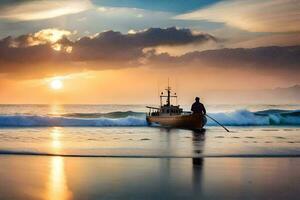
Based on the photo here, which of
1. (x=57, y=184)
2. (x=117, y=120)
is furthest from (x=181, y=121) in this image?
(x=57, y=184)

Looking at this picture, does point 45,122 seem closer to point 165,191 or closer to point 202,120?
point 202,120

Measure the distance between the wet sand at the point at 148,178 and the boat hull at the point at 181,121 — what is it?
25.9m

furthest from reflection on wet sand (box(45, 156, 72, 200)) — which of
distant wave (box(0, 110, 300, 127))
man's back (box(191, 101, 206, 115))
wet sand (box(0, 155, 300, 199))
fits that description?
distant wave (box(0, 110, 300, 127))

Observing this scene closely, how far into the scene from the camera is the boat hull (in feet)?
143

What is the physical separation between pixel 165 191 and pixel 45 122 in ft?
139

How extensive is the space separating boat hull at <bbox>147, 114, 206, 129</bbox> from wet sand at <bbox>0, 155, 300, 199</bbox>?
25.9 meters

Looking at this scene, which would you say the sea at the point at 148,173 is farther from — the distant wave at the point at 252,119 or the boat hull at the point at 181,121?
the distant wave at the point at 252,119

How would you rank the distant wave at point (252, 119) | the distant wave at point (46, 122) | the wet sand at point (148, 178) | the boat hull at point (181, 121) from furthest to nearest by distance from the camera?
the distant wave at point (252, 119) < the distant wave at point (46, 122) < the boat hull at point (181, 121) < the wet sand at point (148, 178)

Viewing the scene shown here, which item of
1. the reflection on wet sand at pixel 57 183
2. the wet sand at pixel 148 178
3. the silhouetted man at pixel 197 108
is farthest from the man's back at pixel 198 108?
the reflection on wet sand at pixel 57 183

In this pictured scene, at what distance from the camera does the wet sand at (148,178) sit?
10.5m

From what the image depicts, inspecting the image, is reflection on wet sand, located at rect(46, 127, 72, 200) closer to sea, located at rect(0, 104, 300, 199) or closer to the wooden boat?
sea, located at rect(0, 104, 300, 199)

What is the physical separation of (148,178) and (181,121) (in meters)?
33.4

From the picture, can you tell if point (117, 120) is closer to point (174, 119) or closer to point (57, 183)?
point (174, 119)

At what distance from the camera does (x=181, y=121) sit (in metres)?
46.0
